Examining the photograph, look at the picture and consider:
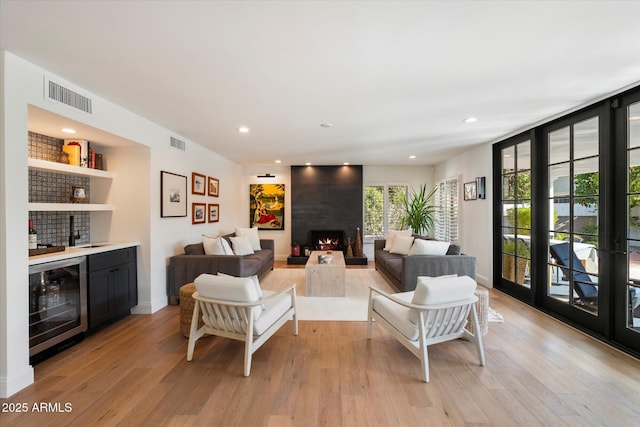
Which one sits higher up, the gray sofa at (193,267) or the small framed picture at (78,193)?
the small framed picture at (78,193)

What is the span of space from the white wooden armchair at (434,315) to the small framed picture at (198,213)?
3974mm

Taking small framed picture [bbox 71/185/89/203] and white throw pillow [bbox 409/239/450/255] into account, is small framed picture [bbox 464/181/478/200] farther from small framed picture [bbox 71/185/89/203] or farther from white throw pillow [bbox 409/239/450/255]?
small framed picture [bbox 71/185/89/203]

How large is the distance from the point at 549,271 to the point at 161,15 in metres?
5.05

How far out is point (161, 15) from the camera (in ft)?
5.88

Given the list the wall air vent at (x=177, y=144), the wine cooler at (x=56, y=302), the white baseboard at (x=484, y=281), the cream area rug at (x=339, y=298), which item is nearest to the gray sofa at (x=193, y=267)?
the cream area rug at (x=339, y=298)

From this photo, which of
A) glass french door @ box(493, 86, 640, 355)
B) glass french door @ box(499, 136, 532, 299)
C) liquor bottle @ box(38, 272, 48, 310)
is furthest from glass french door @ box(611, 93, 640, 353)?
liquor bottle @ box(38, 272, 48, 310)

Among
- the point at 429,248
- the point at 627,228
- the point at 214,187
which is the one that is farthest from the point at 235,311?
the point at 214,187

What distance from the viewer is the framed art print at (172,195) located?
4.23 meters

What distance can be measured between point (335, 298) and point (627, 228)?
137 inches

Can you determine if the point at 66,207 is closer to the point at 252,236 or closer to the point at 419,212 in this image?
the point at 252,236

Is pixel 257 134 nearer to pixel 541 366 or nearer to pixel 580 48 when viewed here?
pixel 580 48

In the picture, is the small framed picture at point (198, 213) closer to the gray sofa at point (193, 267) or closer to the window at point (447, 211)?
the gray sofa at point (193, 267)

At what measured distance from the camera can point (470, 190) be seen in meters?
5.77

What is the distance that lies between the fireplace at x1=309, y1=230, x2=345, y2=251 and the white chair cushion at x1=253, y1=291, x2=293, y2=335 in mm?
4581
